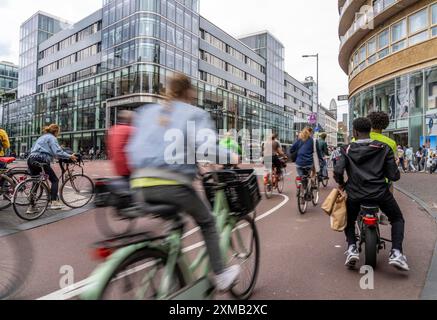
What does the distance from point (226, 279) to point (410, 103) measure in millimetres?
22789

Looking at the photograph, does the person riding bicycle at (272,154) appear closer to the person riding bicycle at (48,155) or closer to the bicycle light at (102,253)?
the person riding bicycle at (48,155)

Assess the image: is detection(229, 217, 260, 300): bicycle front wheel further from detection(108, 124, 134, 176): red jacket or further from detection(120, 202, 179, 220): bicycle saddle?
detection(108, 124, 134, 176): red jacket

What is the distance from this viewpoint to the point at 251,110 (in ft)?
200

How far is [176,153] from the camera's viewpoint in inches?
96.0

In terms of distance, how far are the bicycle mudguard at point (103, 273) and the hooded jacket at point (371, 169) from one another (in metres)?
2.83

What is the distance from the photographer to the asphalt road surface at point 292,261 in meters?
3.33

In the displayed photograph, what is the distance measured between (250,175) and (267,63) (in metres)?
68.3

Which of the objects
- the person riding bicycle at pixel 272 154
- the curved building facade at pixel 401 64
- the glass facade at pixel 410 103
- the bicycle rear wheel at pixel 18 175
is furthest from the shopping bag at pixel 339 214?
the curved building facade at pixel 401 64

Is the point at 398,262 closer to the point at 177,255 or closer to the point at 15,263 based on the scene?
the point at 177,255

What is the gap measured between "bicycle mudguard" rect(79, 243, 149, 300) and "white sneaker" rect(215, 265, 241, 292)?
2.90ft

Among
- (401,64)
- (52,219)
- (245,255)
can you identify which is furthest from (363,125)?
(401,64)

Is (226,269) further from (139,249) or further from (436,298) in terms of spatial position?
(436,298)

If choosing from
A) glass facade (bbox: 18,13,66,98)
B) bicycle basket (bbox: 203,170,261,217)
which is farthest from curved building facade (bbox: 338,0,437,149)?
glass facade (bbox: 18,13,66,98)

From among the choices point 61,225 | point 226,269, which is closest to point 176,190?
point 226,269
